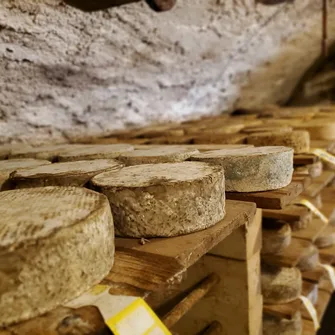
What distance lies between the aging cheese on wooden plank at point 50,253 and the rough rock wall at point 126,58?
1391mm

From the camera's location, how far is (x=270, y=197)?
1257 mm

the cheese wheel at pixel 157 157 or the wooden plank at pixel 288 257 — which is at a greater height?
the cheese wheel at pixel 157 157

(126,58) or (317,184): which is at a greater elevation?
(126,58)

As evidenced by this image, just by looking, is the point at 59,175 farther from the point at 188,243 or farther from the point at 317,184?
the point at 317,184

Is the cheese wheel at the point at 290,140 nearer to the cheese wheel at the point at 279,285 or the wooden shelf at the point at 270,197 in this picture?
the wooden shelf at the point at 270,197

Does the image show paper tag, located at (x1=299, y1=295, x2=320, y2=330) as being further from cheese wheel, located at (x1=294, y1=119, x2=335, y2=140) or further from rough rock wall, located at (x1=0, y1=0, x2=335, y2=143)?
rough rock wall, located at (x1=0, y1=0, x2=335, y2=143)

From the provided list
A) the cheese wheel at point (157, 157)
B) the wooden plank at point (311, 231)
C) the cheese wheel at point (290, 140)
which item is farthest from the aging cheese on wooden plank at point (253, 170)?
the wooden plank at point (311, 231)

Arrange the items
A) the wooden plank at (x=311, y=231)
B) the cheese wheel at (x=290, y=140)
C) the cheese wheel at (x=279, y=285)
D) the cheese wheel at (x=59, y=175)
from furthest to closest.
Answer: the wooden plank at (x=311, y=231) → the cheese wheel at (x=279, y=285) → the cheese wheel at (x=290, y=140) → the cheese wheel at (x=59, y=175)

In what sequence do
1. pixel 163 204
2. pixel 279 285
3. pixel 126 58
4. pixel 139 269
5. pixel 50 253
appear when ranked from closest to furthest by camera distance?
pixel 50 253 < pixel 139 269 < pixel 163 204 < pixel 279 285 < pixel 126 58

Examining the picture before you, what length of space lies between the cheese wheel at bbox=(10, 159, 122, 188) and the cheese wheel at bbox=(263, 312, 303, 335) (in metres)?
1.46

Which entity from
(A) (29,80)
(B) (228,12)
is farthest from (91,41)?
(B) (228,12)

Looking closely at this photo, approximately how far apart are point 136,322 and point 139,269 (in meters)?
0.15

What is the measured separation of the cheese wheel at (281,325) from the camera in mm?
2123

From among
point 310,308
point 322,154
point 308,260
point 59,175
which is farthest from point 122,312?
point 308,260
